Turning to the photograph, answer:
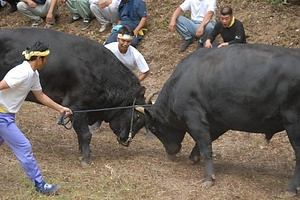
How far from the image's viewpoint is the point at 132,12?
42.0 feet

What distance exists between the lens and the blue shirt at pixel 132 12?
41.7 feet

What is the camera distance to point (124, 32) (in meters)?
9.02

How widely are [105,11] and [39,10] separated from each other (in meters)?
2.08

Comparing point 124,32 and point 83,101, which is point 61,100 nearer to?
point 83,101

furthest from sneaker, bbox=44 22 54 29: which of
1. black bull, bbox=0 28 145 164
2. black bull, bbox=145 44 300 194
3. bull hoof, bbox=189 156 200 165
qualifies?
bull hoof, bbox=189 156 200 165

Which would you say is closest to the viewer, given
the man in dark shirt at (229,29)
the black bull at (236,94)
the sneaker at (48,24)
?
the black bull at (236,94)

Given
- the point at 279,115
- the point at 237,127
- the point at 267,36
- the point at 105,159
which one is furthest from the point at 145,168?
the point at 267,36

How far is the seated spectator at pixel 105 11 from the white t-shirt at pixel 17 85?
7090mm

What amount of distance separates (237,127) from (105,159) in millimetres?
2023

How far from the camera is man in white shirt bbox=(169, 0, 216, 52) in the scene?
12000 mm

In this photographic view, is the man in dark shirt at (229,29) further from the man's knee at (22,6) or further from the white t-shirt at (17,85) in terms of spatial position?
the man's knee at (22,6)

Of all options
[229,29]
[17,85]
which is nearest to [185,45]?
[229,29]

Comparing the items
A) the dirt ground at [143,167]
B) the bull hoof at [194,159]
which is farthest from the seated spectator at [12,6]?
the bull hoof at [194,159]

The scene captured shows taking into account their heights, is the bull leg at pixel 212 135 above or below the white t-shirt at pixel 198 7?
above
